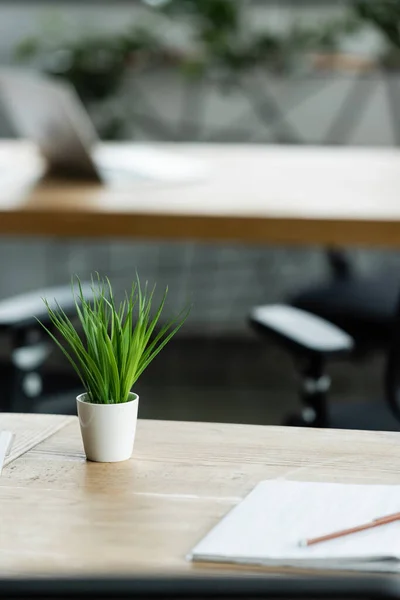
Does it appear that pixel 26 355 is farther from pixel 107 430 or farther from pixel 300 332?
pixel 107 430

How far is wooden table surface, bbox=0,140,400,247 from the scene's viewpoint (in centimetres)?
192

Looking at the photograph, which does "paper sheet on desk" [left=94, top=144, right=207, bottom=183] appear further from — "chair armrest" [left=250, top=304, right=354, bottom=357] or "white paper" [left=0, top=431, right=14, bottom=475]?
"white paper" [left=0, top=431, right=14, bottom=475]

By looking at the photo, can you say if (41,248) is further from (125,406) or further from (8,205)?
(125,406)

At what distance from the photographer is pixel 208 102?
4.17 metres

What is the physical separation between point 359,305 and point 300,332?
701 millimetres

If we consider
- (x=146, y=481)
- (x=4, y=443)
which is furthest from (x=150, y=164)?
(x=146, y=481)

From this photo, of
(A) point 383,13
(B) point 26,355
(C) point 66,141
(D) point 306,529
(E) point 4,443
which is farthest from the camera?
(A) point 383,13

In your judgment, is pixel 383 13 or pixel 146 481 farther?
pixel 383 13

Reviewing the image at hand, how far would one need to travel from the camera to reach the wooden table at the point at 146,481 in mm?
807

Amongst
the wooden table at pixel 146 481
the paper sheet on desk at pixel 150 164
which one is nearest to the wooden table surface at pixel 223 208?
Answer: the paper sheet on desk at pixel 150 164

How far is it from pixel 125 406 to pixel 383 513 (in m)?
0.29

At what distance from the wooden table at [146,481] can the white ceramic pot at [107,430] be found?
0.5 inches

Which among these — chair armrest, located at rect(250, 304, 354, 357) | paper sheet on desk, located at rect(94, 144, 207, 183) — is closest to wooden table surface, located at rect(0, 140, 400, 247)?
paper sheet on desk, located at rect(94, 144, 207, 183)

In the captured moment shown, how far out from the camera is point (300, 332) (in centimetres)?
177
